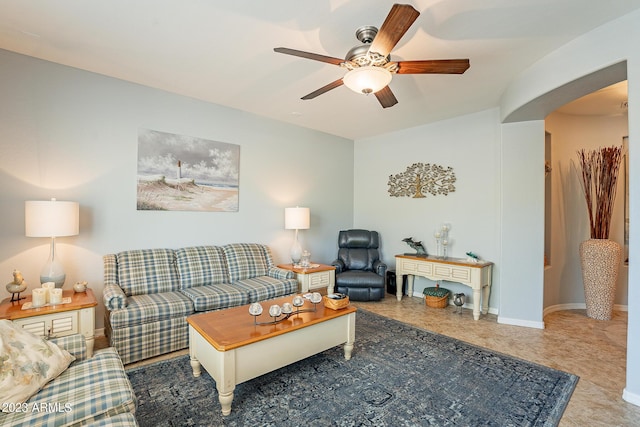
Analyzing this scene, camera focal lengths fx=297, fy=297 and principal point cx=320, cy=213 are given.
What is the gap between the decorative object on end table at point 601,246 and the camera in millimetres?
3646

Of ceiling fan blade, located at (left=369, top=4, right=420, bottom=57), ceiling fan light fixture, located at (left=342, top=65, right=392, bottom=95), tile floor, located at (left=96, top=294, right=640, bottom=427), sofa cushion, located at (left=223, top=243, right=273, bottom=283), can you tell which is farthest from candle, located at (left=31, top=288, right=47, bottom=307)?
ceiling fan blade, located at (left=369, top=4, right=420, bottom=57)

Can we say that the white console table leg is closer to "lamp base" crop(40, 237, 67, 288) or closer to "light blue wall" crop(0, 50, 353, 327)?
"light blue wall" crop(0, 50, 353, 327)

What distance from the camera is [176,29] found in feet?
7.52

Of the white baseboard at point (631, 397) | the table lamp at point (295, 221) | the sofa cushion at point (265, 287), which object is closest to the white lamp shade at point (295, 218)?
the table lamp at point (295, 221)

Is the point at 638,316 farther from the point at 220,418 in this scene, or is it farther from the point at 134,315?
the point at 134,315

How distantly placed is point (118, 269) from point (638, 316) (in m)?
4.33

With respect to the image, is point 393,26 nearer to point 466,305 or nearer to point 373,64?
point 373,64

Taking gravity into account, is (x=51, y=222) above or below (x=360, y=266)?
above

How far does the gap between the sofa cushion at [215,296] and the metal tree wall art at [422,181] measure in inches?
121

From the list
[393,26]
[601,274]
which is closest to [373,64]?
[393,26]

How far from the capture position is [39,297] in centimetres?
228

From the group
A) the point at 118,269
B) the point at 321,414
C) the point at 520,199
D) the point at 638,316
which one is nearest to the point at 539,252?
the point at 520,199

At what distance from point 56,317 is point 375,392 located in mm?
2462

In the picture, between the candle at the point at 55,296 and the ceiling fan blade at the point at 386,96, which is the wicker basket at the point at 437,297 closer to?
the ceiling fan blade at the point at 386,96
